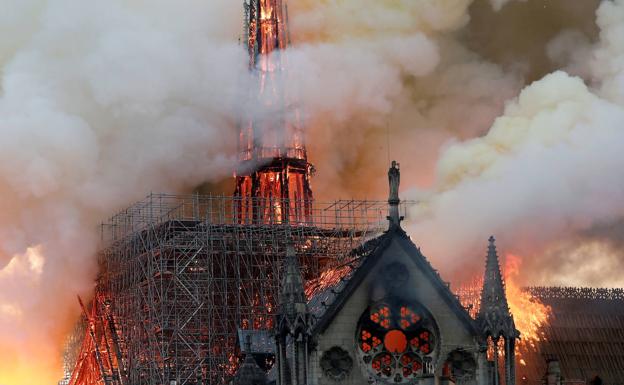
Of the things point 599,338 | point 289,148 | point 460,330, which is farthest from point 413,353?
point 599,338

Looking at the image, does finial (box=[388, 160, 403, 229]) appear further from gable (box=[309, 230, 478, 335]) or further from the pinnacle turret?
the pinnacle turret

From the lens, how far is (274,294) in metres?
112

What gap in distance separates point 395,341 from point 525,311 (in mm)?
56317

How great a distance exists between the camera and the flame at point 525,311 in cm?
11640

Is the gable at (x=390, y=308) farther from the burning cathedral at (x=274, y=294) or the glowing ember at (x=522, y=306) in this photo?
the glowing ember at (x=522, y=306)

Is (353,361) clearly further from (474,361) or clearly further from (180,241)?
(180,241)

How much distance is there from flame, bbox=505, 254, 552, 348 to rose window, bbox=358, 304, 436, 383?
4578 centimetres

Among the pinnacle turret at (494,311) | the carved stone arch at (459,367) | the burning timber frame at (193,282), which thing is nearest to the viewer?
the pinnacle turret at (494,311)

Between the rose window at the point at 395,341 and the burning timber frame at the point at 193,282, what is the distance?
37.1 metres

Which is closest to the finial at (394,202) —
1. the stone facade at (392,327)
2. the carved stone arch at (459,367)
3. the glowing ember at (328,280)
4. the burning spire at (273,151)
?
the stone facade at (392,327)

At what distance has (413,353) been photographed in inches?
2744

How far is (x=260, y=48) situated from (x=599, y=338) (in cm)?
4036

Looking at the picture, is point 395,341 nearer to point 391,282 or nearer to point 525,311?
point 391,282

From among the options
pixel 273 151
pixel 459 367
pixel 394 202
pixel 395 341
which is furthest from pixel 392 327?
pixel 273 151
